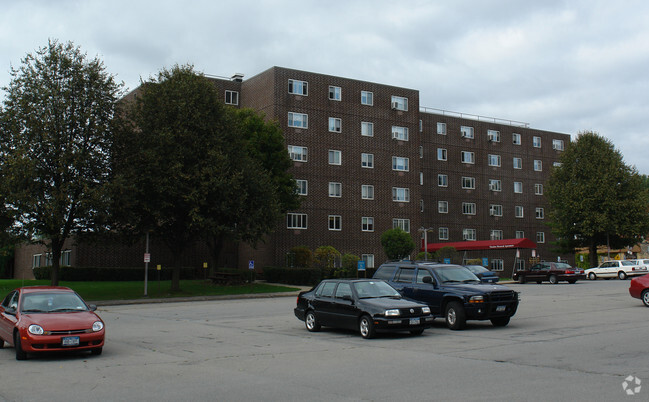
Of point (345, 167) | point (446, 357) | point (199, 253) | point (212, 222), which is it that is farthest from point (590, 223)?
point (446, 357)

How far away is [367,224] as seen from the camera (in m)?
56.9

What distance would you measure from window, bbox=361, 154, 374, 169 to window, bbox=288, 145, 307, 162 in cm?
587

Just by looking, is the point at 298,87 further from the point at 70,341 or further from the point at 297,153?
the point at 70,341

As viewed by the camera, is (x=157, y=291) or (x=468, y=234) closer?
(x=157, y=291)

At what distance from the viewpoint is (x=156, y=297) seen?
112ft

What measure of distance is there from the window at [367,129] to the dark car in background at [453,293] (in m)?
39.0

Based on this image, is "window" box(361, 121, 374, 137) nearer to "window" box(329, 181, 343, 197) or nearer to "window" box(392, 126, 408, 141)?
"window" box(392, 126, 408, 141)

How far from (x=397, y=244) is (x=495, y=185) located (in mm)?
25934

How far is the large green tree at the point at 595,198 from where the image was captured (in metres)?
59.4

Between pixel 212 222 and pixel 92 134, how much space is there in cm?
763

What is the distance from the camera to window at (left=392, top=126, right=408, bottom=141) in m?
59.0

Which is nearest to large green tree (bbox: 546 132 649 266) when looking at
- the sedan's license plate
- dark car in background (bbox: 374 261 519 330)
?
dark car in background (bbox: 374 261 519 330)

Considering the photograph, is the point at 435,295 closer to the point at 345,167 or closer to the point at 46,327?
the point at 46,327

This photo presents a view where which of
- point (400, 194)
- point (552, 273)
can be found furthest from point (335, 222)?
point (552, 273)
